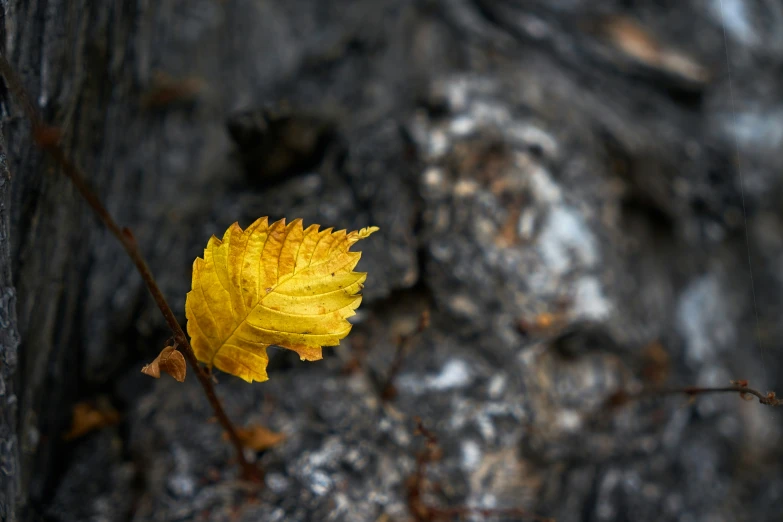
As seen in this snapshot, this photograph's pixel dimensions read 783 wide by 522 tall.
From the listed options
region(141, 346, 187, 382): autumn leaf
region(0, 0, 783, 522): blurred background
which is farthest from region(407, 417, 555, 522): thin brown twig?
region(141, 346, 187, 382): autumn leaf

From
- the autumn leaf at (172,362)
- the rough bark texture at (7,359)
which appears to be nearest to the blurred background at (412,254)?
the rough bark texture at (7,359)

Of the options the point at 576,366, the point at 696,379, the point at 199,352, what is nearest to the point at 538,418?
the point at 576,366

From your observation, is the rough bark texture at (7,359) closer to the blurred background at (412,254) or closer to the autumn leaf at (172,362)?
the blurred background at (412,254)

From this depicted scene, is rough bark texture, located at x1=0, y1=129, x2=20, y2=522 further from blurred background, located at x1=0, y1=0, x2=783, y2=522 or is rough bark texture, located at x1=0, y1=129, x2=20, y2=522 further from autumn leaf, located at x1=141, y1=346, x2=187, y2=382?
autumn leaf, located at x1=141, y1=346, x2=187, y2=382

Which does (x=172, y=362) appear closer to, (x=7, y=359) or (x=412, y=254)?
(x=7, y=359)

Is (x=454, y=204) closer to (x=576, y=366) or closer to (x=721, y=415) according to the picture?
(x=576, y=366)
